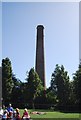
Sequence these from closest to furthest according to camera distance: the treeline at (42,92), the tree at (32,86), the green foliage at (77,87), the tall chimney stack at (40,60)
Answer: the green foliage at (77,87), the treeline at (42,92), the tree at (32,86), the tall chimney stack at (40,60)

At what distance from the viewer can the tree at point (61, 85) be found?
71.4 m

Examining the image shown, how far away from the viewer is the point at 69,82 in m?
73.4

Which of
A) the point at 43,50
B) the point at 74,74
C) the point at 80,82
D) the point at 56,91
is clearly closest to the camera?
the point at 80,82

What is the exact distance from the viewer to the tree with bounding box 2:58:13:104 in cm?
7000

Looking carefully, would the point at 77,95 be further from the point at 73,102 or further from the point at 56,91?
the point at 56,91

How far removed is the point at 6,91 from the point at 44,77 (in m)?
19.2

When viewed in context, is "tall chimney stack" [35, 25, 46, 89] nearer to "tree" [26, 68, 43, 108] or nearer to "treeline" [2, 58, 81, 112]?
"treeline" [2, 58, 81, 112]

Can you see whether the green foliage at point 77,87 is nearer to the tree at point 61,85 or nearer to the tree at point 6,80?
the tree at point 61,85

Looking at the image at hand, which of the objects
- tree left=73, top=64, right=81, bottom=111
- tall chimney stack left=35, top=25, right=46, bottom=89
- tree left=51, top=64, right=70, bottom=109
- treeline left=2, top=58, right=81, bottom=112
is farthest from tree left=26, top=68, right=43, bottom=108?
tall chimney stack left=35, top=25, right=46, bottom=89

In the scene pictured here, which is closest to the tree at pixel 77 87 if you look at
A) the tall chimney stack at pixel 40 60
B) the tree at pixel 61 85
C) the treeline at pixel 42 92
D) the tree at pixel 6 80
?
the treeline at pixel 42 92

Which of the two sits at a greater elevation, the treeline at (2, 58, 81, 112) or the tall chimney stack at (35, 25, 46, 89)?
the tall chimney stack at (35, 25, 46, 89)

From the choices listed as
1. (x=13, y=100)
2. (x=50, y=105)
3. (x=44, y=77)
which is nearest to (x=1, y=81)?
(x=13, y=100)

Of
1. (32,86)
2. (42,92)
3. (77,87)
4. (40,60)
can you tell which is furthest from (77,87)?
(40,60)

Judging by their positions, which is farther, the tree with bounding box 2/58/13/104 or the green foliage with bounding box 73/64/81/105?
the tree with bounding box 2/58/13/104
